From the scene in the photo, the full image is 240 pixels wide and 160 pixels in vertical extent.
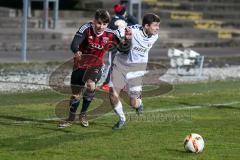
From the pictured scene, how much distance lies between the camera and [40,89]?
18234mm

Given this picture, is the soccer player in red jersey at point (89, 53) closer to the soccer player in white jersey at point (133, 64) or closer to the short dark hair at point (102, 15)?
the short dark hair at point (102, 15)

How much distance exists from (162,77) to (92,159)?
11.7m

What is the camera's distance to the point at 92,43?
12.2 metres

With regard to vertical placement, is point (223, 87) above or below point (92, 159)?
below

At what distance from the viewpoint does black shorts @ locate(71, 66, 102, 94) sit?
1230 centimetres

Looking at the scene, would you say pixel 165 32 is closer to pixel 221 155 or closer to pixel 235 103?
pixel 235 103

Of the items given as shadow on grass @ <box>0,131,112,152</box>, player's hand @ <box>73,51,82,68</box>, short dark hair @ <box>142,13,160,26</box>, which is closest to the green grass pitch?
shadow on grass @ <box>0,131,112,152</box>

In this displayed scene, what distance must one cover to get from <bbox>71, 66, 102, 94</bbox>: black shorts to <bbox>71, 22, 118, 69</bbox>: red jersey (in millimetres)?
92

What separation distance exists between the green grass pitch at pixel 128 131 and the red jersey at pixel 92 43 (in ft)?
3.73

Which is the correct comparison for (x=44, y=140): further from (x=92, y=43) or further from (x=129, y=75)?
(x=129, y=75)

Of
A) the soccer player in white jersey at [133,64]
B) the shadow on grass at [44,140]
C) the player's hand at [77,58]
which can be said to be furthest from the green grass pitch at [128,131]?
the player's hand at [77,58]

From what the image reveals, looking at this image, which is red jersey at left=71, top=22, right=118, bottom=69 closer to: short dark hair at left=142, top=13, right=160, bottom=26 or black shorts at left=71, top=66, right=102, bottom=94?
black shorts at left=71, top=66, right=102, bottom=94

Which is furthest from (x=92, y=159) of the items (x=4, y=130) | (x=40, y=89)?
(x=40, y=89)

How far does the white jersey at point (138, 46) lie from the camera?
12.6m
